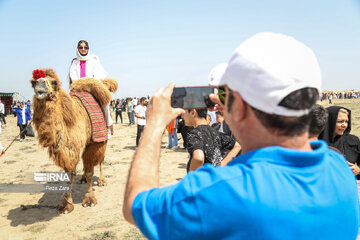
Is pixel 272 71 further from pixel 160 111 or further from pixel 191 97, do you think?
pixel 191 97

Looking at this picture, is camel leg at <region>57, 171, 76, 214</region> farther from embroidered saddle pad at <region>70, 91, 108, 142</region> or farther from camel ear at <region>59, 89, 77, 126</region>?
camel ear at <region>59, 89, 77, 126</region>

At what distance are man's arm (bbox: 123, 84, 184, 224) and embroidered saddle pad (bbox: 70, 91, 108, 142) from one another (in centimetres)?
368

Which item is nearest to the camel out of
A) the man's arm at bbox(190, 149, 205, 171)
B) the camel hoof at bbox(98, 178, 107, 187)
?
the camel hoof at bbox(98, 178, 107, 187)

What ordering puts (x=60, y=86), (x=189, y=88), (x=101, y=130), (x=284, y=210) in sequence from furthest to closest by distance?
(x=101, y=130) → (x=60, y=86) → (x=189, y=88) → (x=284, y=210)

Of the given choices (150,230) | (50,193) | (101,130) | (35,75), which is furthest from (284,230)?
(50,193)

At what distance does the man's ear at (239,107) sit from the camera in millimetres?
871

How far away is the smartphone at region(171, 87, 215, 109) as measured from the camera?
1354 millimetres

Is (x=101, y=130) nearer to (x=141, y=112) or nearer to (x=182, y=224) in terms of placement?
(x=182, y=224)

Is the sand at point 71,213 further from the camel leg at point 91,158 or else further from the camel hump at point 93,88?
the camel hump at point 93,88

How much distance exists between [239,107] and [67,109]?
145 inches

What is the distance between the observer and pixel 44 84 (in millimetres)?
3607

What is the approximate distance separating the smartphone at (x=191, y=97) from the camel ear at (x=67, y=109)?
3.14 metres

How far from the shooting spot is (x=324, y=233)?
0.79 m

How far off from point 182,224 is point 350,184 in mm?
658
